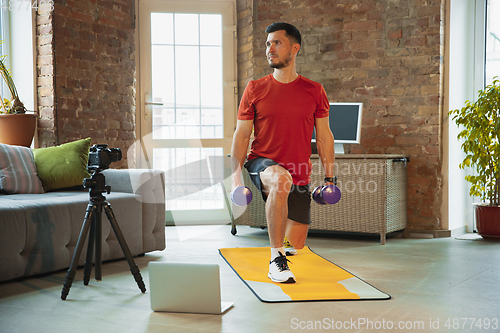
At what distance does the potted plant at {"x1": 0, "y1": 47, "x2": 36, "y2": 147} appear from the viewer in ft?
11.6

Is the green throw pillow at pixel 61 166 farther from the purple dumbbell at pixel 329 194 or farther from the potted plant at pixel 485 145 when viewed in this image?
the potted plant at pixel 485 145

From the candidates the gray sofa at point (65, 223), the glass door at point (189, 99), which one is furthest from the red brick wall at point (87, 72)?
the gray sofa at point (65, 223)

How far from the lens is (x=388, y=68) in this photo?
13.9ft

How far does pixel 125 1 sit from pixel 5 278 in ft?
9.95

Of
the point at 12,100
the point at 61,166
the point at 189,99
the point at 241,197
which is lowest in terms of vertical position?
the point at 241,197

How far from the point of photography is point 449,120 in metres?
4.12

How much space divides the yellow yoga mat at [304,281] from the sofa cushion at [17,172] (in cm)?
Result: 135

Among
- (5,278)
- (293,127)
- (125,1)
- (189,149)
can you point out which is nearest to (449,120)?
(293,127)

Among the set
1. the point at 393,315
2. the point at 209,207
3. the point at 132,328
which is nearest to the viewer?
the point at 132,328

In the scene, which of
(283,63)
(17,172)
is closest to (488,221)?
(283,63)

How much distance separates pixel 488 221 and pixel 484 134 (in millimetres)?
738

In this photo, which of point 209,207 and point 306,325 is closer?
point 306,325

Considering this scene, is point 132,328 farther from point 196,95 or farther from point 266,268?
point 196,95

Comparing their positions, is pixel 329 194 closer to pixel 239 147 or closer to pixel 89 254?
pixel 239 147
